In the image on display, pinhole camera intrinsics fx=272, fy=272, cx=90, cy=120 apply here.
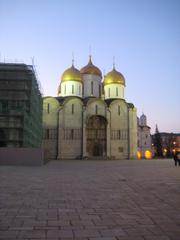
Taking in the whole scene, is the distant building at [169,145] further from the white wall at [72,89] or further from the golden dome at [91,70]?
the white wall at [72,89]

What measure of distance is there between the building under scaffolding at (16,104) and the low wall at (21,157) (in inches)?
176

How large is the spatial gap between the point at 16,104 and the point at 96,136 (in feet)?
60.3

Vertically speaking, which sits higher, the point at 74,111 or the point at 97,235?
the point at 74,111

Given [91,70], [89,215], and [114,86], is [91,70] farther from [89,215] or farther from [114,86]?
[89,215]

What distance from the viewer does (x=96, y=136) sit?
45031 millimetres

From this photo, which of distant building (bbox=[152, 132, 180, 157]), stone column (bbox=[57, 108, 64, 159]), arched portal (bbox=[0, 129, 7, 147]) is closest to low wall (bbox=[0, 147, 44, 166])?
arched portal (bbox=[0, 129, 7, 147])

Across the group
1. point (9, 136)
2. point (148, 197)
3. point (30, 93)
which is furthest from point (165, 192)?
point (30, 93)

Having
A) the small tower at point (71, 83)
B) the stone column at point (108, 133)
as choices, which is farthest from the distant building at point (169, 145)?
the small tower at point (71, 83)

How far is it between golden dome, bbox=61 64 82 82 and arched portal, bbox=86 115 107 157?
8.11 meters

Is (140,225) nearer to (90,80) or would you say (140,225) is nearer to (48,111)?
(48,111)

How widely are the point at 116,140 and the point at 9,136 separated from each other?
2231cm

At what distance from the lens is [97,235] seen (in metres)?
4.00

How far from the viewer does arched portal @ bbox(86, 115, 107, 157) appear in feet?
147

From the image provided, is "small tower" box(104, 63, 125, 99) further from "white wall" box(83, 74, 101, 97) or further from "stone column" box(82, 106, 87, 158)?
"stone column" box(82, 106, 87, 158)
